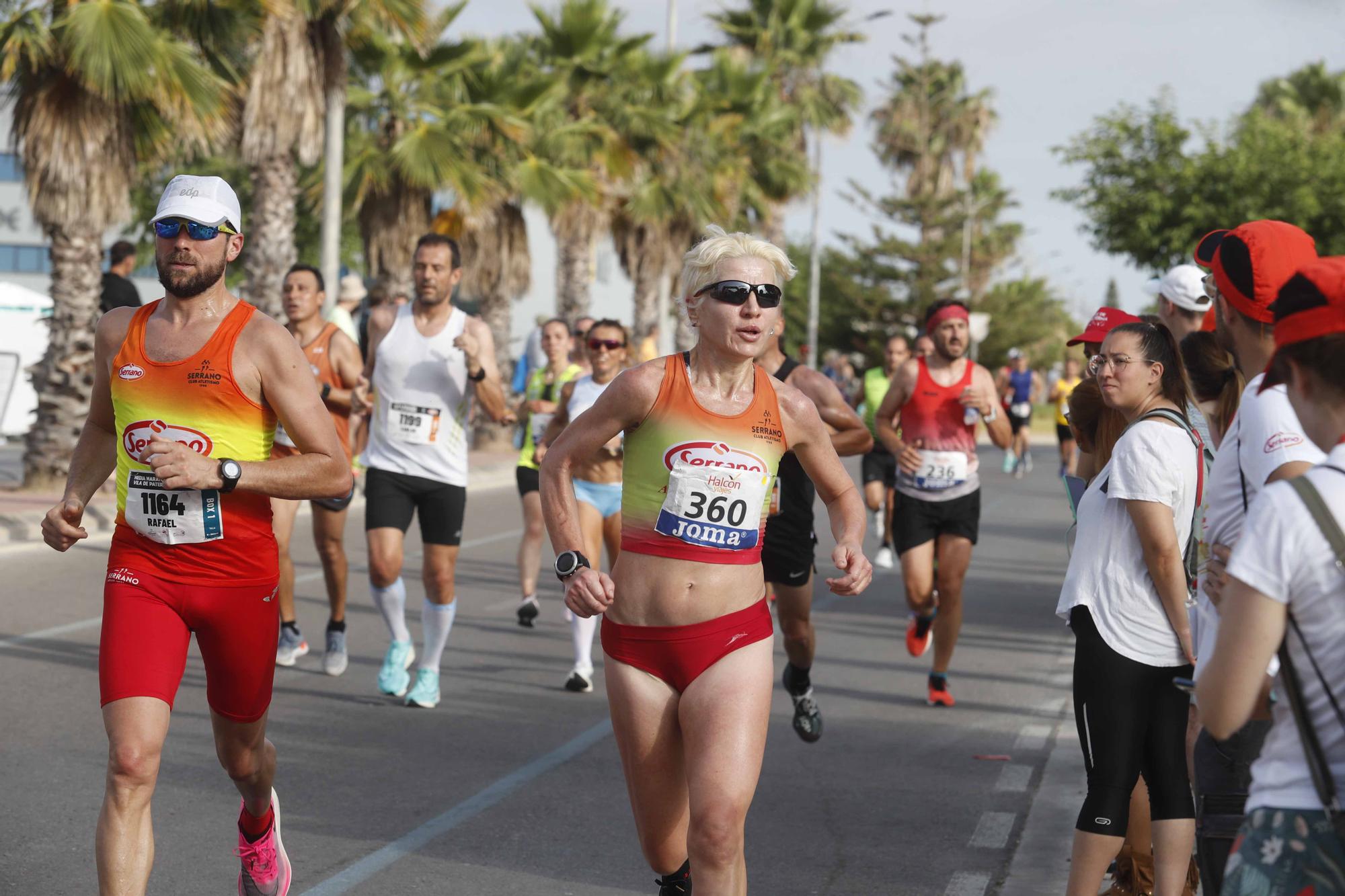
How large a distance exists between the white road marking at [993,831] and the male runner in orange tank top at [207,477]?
2.65m

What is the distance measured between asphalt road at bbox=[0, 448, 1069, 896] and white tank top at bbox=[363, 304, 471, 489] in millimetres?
1185

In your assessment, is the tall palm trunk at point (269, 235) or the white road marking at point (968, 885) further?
the tall palm trunk at point (269, 235)

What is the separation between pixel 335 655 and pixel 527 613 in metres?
2.08

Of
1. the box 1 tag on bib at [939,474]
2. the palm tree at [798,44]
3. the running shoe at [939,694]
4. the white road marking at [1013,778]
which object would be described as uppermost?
the palm tree at [798,44]

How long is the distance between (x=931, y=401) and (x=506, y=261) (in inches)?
783

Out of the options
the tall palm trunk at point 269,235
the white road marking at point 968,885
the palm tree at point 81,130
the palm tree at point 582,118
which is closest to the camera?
the white road marking at point 968,885

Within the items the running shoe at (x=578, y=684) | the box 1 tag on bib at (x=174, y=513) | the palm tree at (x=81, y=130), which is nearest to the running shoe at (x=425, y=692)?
the running shoe at (x=578, y=684)

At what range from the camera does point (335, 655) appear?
8.66 meters

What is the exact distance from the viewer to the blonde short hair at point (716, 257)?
169 inches

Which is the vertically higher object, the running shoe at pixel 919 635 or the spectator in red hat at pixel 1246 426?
the spectator in red hat at pixel 1246 426

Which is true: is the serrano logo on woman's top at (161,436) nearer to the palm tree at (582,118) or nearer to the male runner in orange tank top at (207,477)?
the male runner in orange tank top at (207,477)

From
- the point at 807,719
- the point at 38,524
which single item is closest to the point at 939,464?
the point at 807,719

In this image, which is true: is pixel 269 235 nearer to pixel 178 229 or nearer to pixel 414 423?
pixel 414 423

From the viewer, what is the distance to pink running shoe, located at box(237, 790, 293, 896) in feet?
15.1
